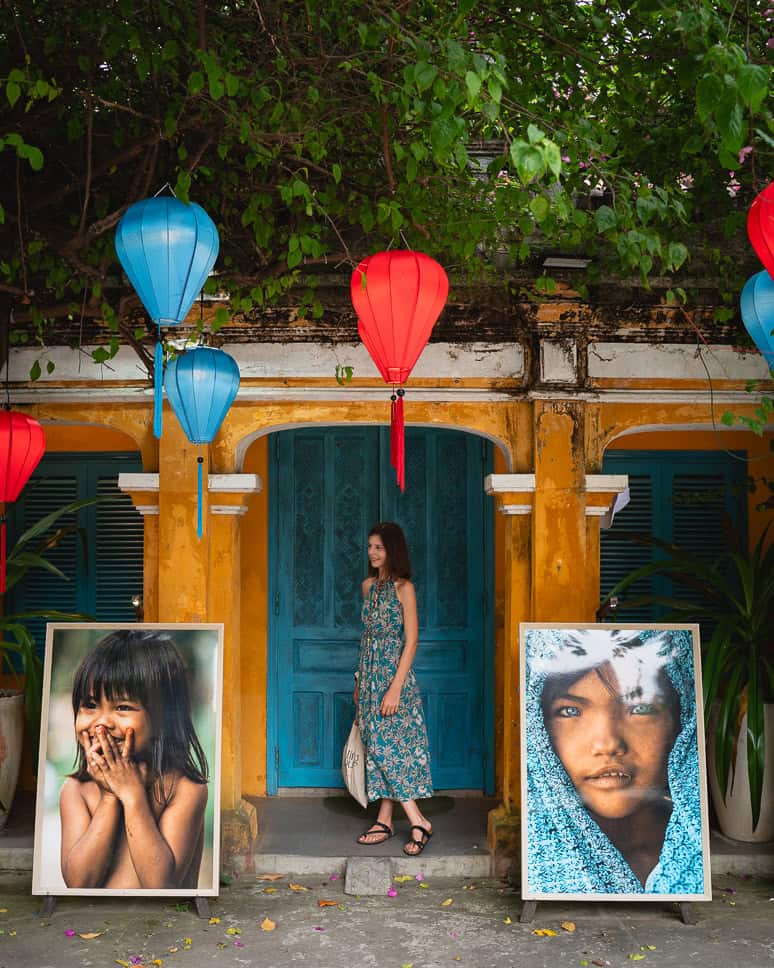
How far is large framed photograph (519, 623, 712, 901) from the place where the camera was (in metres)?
4.95

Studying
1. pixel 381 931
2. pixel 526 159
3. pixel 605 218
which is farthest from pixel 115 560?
pixel 526 159

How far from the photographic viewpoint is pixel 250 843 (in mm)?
5738

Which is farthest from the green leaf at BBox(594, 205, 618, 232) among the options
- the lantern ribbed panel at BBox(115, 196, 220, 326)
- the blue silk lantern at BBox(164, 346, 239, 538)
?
the blue silk lantern at BBox(164, 346, 239, 538)

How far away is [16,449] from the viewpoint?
491 centimetres

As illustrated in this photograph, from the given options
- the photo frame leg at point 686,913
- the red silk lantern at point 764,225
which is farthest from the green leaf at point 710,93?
the photo frame leg at point 686,913

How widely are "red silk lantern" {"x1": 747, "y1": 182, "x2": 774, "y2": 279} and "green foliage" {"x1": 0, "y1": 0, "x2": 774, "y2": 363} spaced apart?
0.25 m

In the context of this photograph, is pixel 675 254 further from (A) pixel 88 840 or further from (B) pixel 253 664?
(B) pixel 253 664

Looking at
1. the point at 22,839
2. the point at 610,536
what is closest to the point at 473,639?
the point at 610,536

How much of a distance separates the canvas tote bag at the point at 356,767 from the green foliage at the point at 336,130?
256 centimetres

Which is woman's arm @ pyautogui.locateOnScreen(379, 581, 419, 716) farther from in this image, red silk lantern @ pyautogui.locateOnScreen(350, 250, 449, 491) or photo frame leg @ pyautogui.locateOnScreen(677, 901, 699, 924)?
red silk lantern @ pyautogui.locateOnScreen(350, 250, 449, 491)

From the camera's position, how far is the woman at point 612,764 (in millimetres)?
4949

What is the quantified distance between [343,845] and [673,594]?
2734 mm

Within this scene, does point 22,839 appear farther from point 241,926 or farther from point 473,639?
Result: point 473,639

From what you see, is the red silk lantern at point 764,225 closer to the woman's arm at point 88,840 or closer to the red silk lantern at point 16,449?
the red silk lantern at point 16,449
